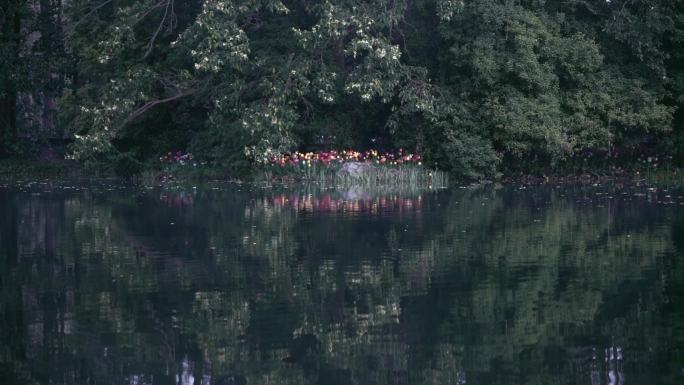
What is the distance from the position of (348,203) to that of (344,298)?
1184cm

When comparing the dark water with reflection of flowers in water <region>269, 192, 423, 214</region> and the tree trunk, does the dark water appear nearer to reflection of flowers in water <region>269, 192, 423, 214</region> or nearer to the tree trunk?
reflection of flowers in water <region>269, 192, 423, 214</region>

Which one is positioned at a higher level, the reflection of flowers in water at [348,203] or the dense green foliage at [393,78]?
the dense green foliage at [393,78]

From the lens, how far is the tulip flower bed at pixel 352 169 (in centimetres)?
2959

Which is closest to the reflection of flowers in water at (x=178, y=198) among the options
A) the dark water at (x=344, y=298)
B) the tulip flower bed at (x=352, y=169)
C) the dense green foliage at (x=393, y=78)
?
the dark water at (x=344, y=298)

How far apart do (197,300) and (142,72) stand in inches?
799

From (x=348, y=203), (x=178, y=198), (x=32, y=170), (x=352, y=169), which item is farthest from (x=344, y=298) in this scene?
(x=32, y=170)

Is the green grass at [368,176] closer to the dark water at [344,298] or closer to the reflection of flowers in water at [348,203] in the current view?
the reflection of flowers in water at [348,203]

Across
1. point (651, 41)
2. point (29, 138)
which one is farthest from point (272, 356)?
point (29, 138)

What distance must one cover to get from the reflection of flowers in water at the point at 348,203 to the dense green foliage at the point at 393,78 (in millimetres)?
4527

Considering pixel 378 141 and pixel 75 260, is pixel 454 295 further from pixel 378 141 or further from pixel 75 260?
pixel 378 141

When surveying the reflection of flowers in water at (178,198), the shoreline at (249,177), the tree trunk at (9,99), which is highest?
the tree trunk at (9,99)

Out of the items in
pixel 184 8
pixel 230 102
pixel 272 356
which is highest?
pixel 184 8

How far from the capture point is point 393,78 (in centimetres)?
2925

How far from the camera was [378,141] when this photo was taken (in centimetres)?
3303
